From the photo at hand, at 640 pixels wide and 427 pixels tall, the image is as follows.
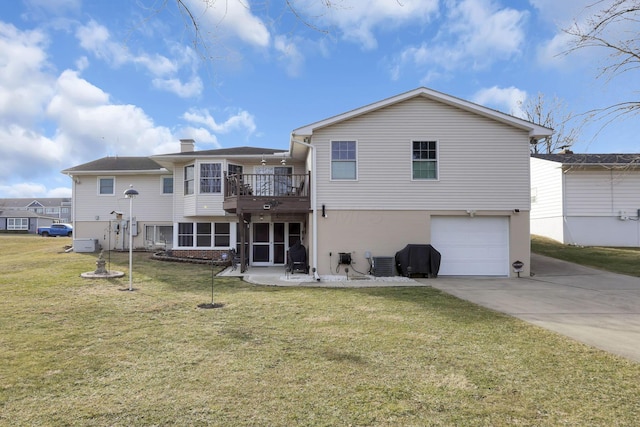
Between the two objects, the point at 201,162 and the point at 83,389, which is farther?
the point at 201,162

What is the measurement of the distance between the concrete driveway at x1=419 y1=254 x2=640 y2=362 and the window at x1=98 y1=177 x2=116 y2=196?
17318mm

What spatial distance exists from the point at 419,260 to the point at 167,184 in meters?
14.0

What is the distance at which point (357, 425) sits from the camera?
9.98 feet

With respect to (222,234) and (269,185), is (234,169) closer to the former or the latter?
(269,185)

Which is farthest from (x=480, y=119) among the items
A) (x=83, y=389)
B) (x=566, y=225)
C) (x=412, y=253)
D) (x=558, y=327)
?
(x=83, y=389)

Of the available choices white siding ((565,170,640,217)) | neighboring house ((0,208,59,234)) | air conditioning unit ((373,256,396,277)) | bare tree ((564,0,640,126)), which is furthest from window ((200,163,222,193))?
neighboring house ((0,208,59,234))

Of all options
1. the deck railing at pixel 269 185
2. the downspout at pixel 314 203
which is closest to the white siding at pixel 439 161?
the downspout at pixel 314 203

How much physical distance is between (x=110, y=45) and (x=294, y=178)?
11.2 m

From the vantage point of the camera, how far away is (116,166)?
67.5ft

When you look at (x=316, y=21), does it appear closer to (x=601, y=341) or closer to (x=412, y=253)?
(x=601, y=341)

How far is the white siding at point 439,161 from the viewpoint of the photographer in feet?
41.2

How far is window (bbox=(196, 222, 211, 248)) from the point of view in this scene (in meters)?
17.0

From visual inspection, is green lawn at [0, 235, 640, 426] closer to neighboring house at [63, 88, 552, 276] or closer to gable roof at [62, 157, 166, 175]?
neighboring house at [63, 88, 552, 276]

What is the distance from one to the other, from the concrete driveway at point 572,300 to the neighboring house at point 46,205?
238ft
